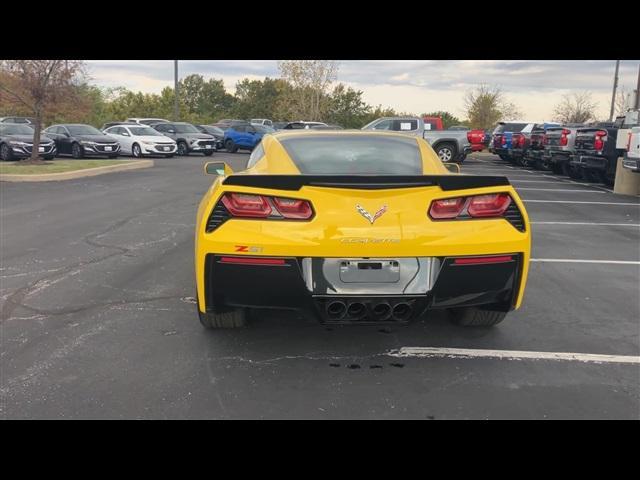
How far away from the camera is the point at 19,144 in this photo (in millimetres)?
Answer: 18422

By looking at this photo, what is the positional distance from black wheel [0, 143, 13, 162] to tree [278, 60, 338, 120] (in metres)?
29.4

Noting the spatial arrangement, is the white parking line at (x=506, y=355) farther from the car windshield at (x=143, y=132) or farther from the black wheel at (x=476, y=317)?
the car windshield at (x=143, y=132)

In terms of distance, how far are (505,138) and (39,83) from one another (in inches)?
751

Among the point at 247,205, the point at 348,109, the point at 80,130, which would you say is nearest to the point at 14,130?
the point at 80,130

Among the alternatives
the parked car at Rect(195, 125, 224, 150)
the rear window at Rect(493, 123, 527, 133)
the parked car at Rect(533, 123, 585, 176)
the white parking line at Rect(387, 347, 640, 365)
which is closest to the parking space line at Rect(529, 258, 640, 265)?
the white parking line at Rect(387, 347, 640, 365)

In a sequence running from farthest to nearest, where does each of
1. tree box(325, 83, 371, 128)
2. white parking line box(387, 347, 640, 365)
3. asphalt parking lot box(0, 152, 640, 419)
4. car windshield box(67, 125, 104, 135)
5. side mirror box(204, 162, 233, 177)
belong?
tree box(325, 83, 371, 128) → car windshield box(67, 125, 104, 135) → side mirror box(204, 162, 233, 177) → white parking line box(387, 347, 640, 365) → asphalt parking lot box(0, 152, 640, 419)

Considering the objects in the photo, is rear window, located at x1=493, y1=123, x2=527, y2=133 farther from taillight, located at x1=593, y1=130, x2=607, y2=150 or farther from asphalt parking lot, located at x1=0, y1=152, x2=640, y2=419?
asphalt parking lot, located at x1=0, y1=152, x2=640, y2=419

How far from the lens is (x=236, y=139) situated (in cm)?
2984

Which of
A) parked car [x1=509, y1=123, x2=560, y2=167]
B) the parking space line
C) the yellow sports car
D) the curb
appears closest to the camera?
the yellow sports car

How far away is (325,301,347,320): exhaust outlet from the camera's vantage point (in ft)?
10.8

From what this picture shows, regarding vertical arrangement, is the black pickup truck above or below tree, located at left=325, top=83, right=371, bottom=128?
below

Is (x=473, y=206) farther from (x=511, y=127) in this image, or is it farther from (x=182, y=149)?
(x=511, y=127)
